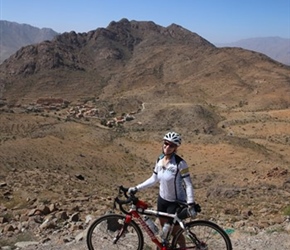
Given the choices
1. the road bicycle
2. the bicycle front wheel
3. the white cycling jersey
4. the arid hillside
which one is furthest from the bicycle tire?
the arid hillside

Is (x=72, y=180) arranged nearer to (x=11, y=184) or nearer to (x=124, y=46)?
(x=11, y=184)

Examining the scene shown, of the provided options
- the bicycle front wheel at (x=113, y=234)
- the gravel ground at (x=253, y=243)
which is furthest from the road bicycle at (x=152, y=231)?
the gravel ground at (x=253, y=243)

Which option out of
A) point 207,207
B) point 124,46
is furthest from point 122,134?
point 124,46

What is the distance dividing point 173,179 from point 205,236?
3.07ft

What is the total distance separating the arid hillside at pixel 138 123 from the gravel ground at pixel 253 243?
2.81 feet

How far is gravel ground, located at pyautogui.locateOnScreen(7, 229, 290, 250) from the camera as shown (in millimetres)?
7699

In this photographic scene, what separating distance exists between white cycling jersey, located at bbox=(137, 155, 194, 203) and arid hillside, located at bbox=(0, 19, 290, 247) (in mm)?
4084

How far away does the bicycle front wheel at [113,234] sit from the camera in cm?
620

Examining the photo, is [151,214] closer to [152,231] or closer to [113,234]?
[152,231]

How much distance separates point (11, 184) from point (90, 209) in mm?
4884

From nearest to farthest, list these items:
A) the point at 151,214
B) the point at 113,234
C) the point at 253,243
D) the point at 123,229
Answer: the point at 151,214, the point at 123,229, the point at 113,234, the point at 253,243

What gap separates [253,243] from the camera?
8.03 metres

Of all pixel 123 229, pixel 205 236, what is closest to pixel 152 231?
pixel 123 229

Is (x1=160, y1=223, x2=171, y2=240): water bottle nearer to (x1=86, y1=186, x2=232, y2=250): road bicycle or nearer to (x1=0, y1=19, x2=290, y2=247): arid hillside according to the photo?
(x1=86, y1=186, x2=232, y2=250): road bicycle
